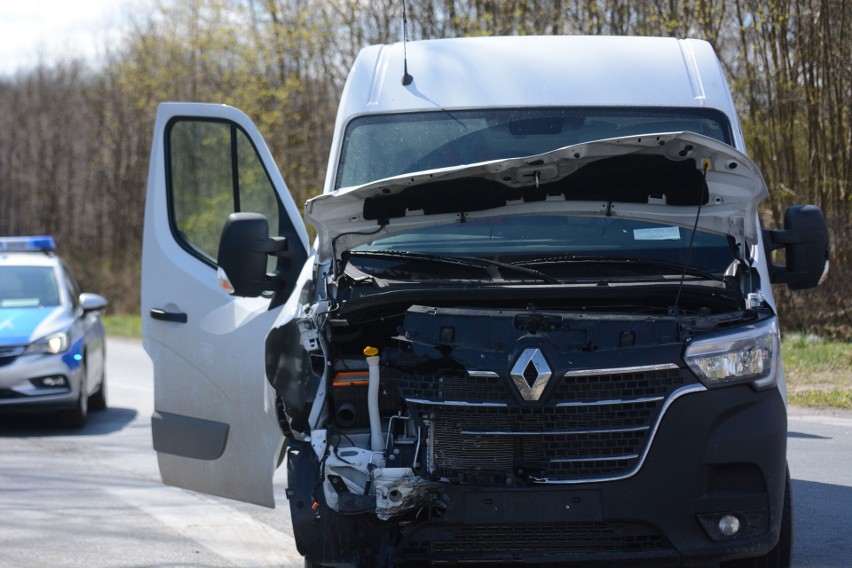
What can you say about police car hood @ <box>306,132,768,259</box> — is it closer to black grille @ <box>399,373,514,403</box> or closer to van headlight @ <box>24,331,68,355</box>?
black grille @ <box>399,373,514,403</box>

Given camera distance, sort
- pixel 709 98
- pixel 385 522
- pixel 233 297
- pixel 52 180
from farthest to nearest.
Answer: pixel 52 180 < pixel 233 297 < pixel 709 98 < pixel 385 522

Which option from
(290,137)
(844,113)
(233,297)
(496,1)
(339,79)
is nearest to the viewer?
(233,297)

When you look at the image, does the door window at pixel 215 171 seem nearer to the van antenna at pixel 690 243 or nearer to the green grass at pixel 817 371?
the van antenna at pixel 690 243

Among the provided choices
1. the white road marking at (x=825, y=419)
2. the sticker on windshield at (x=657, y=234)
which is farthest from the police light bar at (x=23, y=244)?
the sticker on windshield at (x=657, y=234)

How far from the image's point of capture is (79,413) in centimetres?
1116

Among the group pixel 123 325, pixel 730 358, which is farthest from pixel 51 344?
pixel 123 325

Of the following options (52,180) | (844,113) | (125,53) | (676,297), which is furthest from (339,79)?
(52,180)

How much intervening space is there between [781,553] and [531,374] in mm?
1332

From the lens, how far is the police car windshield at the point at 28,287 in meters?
11.6

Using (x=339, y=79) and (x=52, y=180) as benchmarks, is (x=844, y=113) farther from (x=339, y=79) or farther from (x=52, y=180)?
(x=52, y=180)

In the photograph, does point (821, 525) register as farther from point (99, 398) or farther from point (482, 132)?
point (99, 398)

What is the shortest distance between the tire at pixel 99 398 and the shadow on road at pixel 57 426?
0.07 m

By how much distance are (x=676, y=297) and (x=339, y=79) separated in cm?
1825

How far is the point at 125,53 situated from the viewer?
35.7 metres
